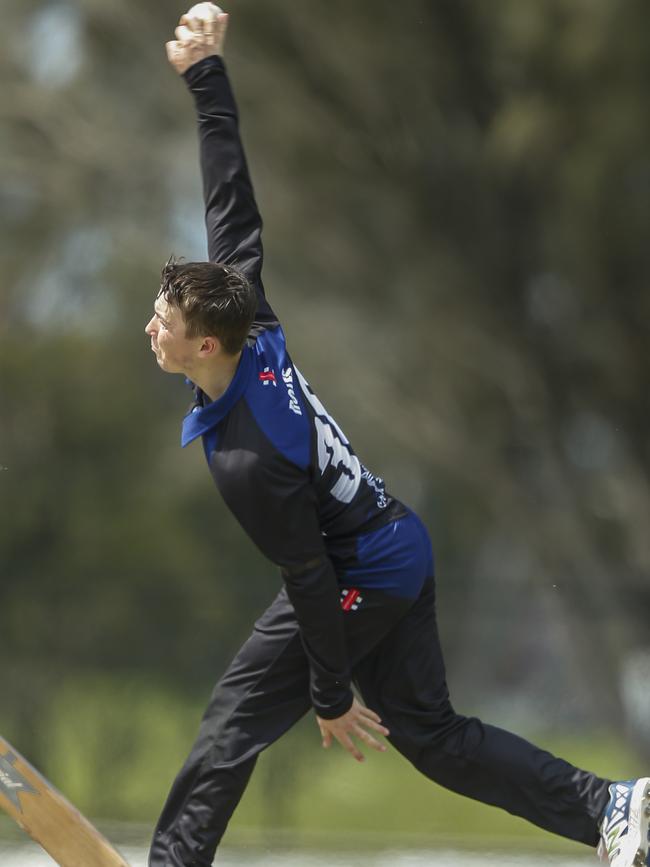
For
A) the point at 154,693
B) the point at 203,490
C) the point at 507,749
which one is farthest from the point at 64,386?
the point at 507,749

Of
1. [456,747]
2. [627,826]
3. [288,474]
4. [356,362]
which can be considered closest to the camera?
[288,474]

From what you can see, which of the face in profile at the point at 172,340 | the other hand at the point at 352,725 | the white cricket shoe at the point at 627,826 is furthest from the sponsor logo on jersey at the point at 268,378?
the white cricket shoe at the point at 627,826

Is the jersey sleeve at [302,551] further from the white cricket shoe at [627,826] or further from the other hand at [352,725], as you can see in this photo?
the white cricket shoe at [627,826]

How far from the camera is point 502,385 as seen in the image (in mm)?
3930

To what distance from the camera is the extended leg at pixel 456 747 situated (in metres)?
2.58

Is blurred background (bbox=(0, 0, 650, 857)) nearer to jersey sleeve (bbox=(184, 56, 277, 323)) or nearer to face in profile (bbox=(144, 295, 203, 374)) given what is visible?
jersey sleeve (bbox=(184, 56, 277, 323))

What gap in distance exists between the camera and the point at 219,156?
102 inches

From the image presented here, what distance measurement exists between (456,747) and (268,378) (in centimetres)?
82

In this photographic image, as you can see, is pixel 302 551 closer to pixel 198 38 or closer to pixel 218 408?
pixel 218 408

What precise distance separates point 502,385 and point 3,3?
1922 millimetres

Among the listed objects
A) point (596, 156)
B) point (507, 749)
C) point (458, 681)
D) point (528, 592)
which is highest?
point (596, 156)

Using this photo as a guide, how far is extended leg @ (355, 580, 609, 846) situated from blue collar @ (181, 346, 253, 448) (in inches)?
22.9

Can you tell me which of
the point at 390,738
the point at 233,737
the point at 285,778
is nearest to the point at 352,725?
the point at 390,738

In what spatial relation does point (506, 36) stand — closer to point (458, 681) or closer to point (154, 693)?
point (458, 681)
